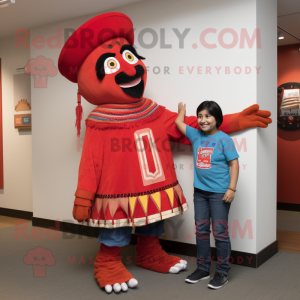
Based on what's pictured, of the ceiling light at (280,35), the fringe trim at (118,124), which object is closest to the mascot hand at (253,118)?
the fringe trim at (118,124)

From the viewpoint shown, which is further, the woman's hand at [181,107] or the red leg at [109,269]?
the woman's hand at [181,107]

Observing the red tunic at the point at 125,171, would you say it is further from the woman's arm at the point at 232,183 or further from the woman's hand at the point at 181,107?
the woman's arm at the point at 232,183

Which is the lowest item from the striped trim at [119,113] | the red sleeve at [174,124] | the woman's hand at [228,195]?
the woman's hand at [228,195]

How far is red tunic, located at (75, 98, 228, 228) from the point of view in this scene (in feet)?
7.50

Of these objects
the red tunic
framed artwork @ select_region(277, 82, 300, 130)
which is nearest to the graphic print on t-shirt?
the red tunic

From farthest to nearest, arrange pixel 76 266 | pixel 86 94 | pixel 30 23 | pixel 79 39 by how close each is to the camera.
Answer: pixel 30 23 → pixel 76 266 → pixel 86 94 → pixel 79 39

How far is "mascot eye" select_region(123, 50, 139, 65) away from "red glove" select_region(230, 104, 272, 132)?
2.62 ft

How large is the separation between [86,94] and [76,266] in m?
1.29

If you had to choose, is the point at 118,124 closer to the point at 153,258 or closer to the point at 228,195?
the point at 228,195

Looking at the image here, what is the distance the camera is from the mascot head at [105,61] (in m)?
2.33

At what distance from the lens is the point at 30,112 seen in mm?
4078

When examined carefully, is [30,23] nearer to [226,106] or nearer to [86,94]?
[86,94]

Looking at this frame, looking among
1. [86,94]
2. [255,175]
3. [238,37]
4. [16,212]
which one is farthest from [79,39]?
[16,212]

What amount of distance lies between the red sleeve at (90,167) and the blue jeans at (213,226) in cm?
69
